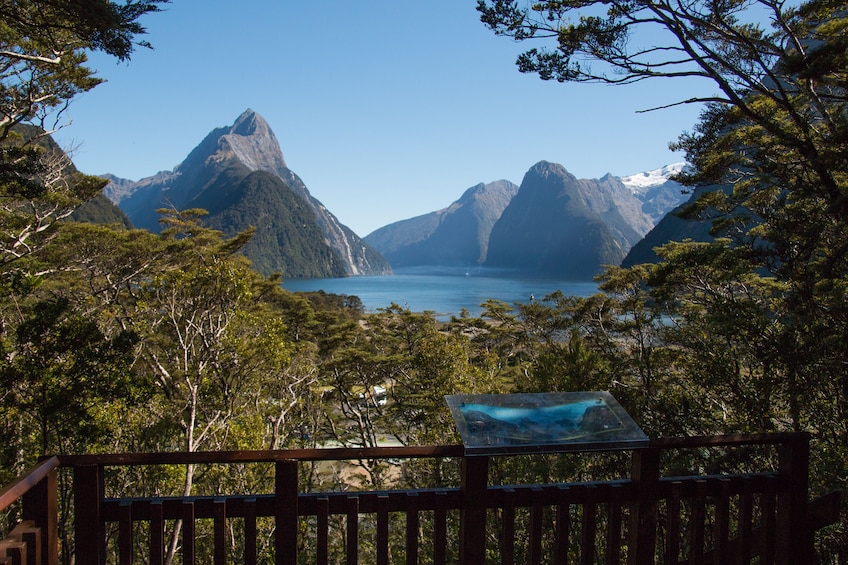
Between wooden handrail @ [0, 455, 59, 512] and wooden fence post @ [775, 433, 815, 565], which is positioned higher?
wooden handrail @ [0, 455, 59, 512]

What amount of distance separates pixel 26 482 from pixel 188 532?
43 cm

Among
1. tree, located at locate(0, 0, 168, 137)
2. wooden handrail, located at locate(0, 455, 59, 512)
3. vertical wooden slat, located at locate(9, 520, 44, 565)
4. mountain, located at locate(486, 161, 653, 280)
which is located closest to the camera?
wooden handrail, located at locate(0, 455, 59, 512)

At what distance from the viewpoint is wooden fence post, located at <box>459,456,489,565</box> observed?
1631mm

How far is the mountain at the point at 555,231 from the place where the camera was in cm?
12695

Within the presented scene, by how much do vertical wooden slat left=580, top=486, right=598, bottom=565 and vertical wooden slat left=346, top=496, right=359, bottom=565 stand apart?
71cm

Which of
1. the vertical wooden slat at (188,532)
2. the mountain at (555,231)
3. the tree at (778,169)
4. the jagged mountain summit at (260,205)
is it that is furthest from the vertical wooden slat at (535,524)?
the mountain at (555,231)

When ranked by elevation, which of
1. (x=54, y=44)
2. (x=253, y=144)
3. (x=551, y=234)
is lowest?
(x=54, y=44)

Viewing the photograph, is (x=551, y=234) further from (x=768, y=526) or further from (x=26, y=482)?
(x=26, y=482)

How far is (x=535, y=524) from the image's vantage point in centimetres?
170

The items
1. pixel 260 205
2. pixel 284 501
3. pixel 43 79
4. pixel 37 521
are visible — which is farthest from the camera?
pixel 260 205

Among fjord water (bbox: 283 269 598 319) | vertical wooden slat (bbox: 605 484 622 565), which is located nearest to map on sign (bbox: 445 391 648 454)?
vertical wooden slat (bbox: 605 484 622 565)

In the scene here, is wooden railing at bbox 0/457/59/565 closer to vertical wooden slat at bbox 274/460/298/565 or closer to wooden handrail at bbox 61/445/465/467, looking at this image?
wooden handrail at bbox 61/445/465/467

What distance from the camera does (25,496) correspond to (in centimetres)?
148

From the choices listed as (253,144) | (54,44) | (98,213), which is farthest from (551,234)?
(54,44)
